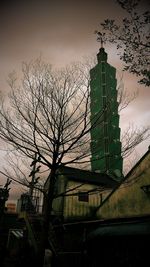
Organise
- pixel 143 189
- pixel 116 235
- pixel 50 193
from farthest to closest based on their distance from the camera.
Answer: pixel 143 189, pixel 116 235, pixel 50 193

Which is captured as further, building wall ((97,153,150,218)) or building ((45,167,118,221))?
building ((45,167,118,221))

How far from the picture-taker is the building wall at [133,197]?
45.5 ft

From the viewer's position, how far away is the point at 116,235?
409 inches

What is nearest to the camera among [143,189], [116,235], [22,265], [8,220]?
[116,235]

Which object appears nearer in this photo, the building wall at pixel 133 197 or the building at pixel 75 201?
the building wall at pixel 133 197

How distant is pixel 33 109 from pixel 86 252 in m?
8.78

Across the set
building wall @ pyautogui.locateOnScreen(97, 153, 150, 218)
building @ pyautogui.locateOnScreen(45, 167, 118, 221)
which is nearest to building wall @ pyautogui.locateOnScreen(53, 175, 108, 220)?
building @ pyautogui.locateOnScreen(45, 167, 118, 221)

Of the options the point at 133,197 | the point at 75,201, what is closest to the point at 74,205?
the point at 75,201

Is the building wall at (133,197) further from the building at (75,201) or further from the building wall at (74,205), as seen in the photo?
the building wall at (74,205)

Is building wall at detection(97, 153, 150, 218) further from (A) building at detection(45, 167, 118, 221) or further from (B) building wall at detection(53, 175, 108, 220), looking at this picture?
(B) building wall at detection(53, 175, 108, 220)

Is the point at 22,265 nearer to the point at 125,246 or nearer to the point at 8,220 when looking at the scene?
the point at 125,246

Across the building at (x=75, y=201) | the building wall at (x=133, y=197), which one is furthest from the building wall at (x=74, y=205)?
the building wall at (x=133, y=197)

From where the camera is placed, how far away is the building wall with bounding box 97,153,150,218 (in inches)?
546

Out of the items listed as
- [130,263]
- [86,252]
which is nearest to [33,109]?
[130,263]
